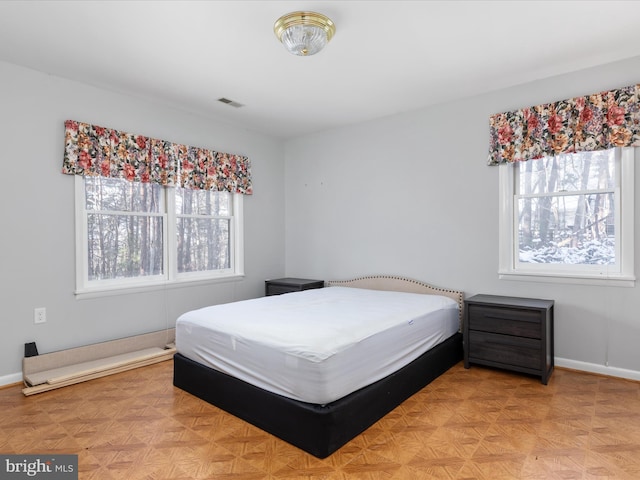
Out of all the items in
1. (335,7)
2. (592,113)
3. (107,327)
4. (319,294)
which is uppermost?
(335,7)

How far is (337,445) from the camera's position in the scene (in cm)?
201

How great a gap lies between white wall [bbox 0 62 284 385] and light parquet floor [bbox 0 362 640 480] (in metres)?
0.58

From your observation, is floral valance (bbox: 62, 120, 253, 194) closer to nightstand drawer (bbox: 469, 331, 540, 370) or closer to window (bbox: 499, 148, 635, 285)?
window (bbox: 499, 148, 635, 285)

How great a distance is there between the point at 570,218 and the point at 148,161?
3910 mm

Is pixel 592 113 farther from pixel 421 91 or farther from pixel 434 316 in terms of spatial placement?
pixel 434 316

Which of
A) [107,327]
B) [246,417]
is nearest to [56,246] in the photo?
[107,327]

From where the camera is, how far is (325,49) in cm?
278

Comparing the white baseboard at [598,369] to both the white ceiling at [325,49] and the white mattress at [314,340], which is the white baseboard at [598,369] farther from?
the white ceiling at [325,49]

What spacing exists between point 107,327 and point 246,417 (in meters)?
1.93

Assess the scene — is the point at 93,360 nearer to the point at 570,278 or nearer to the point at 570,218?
the point at 570,278

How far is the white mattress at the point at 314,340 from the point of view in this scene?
2043mm

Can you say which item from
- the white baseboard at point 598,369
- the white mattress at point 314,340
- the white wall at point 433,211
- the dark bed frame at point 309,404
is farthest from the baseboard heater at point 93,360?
the white baseboard at point 598,369

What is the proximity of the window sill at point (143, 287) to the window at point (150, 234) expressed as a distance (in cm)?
2

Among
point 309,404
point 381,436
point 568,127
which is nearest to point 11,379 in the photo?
point 309,404
